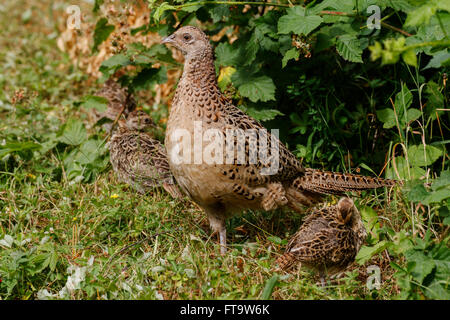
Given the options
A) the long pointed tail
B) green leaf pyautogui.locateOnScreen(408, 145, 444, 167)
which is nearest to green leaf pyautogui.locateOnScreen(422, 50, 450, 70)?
green leaf pyautogui.locateOnScreen(408, 145, 444, 167)

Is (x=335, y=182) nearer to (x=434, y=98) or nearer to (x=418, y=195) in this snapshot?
(x=418, y=195)

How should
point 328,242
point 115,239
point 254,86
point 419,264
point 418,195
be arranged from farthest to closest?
point 254,86 → point 115,239 → point 328,242 → point 418,195 → point 419,264

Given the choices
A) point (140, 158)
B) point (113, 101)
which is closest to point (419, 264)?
point (140, 158)

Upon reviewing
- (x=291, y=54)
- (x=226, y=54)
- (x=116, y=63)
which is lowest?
(x=116, y=63)

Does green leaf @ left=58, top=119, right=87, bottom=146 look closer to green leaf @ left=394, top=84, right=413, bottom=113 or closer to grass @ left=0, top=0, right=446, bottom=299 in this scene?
grass @ left=0, top=0, right=446, bottom=299

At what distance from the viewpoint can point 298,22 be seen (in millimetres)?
3953

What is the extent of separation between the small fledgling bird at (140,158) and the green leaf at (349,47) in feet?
5.97

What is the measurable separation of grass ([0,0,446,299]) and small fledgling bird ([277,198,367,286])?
12 cm

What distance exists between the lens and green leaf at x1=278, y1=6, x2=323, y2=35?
3.88 m

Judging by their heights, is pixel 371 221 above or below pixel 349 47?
below

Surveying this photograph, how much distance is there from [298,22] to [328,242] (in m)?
1.54

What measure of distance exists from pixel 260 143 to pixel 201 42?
2.86 ft

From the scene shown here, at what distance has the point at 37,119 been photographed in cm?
606

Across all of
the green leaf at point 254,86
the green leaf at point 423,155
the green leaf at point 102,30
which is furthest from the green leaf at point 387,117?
the green leaf at point 102,30
